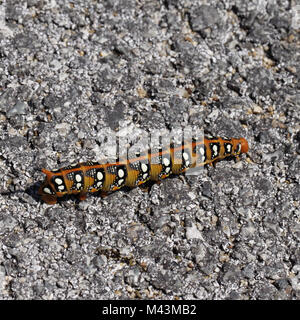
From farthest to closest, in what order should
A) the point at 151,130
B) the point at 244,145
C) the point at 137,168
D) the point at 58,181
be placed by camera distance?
the point at 151,130, the point at 244,145, the point at 137,168, the point at 58,181

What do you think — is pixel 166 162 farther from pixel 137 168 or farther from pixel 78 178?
pixel 78 178

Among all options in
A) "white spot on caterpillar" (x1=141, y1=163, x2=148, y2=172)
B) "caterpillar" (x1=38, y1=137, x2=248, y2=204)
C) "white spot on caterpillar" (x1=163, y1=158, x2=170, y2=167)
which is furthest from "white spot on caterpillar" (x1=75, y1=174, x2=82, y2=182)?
"white spot on caterpillar" (x1=163, y1=158, x2=170, y2=167)

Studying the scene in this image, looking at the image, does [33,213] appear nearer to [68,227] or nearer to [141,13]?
[68,227]

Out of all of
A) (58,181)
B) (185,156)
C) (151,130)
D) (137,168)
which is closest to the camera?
(58,181)

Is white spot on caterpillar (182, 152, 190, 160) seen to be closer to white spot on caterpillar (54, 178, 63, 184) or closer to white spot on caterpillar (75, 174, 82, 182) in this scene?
white spot on caterpillar (75, 174, 82, 182)

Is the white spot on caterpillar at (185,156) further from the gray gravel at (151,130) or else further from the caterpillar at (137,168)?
the gray gravel at (151,130)

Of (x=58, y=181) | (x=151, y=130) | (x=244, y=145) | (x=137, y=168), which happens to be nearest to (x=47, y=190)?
(x=58, y=181)
